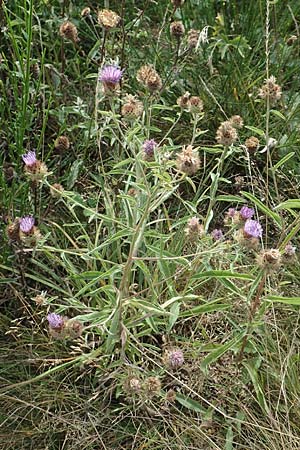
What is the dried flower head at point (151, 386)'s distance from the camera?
140 cm

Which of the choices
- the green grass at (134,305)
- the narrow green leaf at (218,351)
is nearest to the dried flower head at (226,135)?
the green grass at (134,305)

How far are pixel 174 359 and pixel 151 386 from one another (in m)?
0.07

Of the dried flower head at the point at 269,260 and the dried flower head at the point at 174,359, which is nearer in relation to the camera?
the dried flower head at the point at 269,260

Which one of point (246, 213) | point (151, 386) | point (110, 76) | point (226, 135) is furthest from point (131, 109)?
point (151, 386)

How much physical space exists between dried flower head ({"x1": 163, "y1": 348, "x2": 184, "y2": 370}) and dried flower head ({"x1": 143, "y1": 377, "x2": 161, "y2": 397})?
0.05m

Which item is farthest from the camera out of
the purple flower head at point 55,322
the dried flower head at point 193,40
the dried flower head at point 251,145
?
the dried flower head at point 193,40

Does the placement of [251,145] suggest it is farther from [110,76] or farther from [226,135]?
[110,76]

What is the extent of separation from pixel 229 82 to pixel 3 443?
118 cm

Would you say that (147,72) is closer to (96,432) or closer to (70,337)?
(70,337)

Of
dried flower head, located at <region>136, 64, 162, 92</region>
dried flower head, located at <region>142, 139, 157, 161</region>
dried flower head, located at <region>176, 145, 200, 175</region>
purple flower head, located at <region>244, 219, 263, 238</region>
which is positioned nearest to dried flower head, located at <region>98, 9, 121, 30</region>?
dried flower head, located at <region>136, 64, 162, 92</region>

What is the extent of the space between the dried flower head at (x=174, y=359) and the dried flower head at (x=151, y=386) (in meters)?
0.05

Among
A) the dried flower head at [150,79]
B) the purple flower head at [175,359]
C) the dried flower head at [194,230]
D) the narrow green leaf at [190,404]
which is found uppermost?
the dried flower head at [150,79]

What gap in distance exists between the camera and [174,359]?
4.72 feet

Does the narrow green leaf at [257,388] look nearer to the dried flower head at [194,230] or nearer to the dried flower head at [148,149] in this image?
the dried flower head at [194,230]
